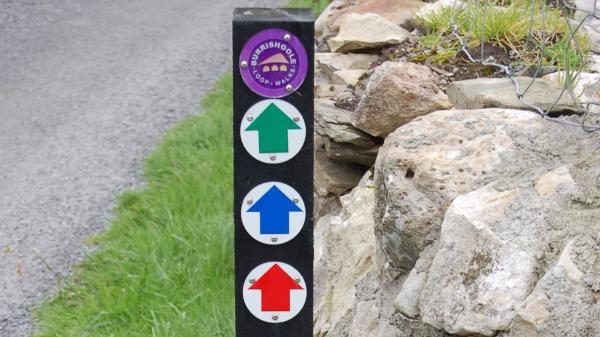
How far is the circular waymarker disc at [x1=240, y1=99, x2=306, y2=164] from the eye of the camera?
2.05 meters

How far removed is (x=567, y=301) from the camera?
217 cm

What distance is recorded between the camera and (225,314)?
4.02m

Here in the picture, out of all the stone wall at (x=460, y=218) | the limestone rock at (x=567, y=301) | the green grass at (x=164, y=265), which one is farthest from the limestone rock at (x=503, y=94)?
the green grass at (x=164, y=265)

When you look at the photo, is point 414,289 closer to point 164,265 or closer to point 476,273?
point 476,273

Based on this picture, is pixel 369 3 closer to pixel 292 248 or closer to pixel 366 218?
pixel 366 218

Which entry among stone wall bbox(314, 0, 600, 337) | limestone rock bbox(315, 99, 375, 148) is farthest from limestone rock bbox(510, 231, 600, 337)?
limestone rock bbox(315, 99, 375, 148)

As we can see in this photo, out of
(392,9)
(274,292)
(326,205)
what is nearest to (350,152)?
(326,205)

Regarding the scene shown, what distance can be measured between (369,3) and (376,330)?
2599mm

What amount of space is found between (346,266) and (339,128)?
0.60 metres

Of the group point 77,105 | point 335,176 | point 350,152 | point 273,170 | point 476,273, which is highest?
point 273,170

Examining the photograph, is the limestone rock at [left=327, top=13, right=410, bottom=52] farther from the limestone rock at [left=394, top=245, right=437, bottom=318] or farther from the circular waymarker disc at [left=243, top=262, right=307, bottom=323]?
the circular waymarker disc at [left=243, top=262, right=307, bottom=323]

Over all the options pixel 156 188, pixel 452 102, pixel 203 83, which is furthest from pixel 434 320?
pixel 203 83

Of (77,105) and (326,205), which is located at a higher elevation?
(326,205)

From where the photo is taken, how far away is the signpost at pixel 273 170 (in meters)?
2.01
